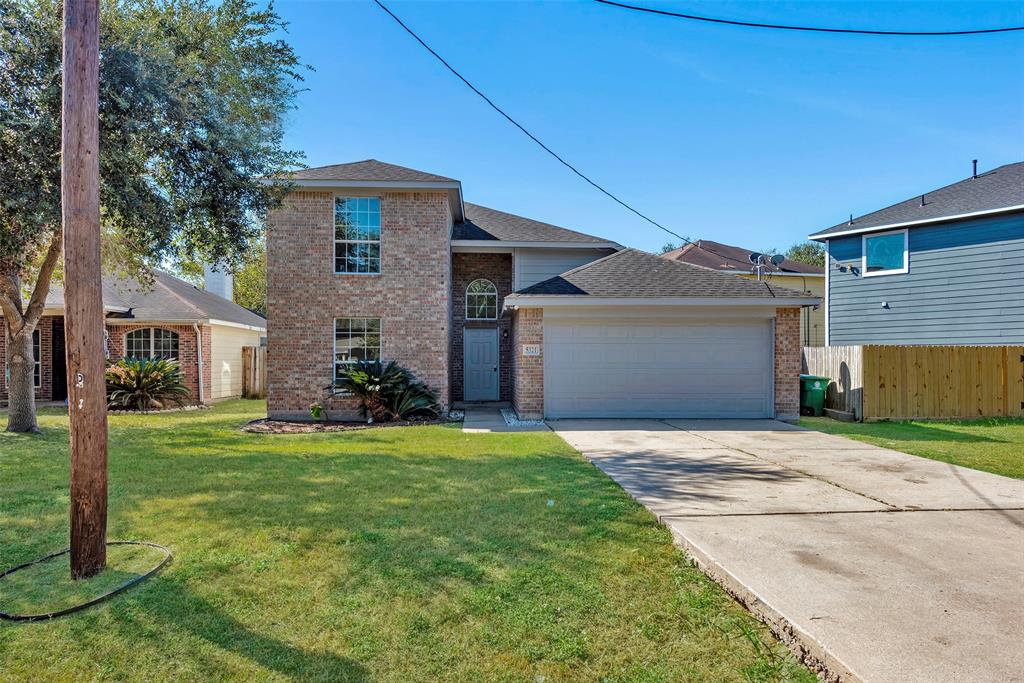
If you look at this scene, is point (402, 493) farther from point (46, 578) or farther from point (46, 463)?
point (46, 463)

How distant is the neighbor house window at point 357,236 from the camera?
42.4 ft

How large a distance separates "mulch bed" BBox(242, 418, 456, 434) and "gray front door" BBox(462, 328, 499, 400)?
3.48 metres

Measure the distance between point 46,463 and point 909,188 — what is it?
24698 mm

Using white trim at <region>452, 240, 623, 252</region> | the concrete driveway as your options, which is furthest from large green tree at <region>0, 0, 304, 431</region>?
the concrete driveway

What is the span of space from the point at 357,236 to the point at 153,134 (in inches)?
176

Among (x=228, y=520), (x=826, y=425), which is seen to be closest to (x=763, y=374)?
(x=826, y=425)

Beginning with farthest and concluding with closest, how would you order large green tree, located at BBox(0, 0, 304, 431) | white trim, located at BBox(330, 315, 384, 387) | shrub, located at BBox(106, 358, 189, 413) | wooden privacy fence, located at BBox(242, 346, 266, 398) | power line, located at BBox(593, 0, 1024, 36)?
wooden privacy fence, located at BBox(242, 346, 266, 398) < shrub, located at BBox(106, 358, 189, 413) < white trim, located at BBox(330, 315, 384, 387) < power line, located at BBox(593, 0, 1024, 36) < large green tree, located at BBox(0, 0, 304, 431)

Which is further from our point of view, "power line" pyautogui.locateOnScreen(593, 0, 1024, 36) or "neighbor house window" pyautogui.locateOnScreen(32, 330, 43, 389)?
"neighbor house window" pyautogui.locateOnScreen(32, 330, 43, 389)

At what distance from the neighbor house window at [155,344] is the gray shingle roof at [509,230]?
875 cm

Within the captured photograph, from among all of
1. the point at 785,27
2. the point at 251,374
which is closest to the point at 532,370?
the point at 785,27

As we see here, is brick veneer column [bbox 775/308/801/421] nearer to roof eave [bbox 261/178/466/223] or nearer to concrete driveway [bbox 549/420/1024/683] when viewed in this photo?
concrete driveway [bbox 549/420/1024/683]

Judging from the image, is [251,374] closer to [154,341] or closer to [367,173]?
[154,341]

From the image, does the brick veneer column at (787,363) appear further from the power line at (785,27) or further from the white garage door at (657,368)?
the power line at (785,27)

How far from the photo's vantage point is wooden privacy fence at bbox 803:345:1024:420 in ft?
40.8
